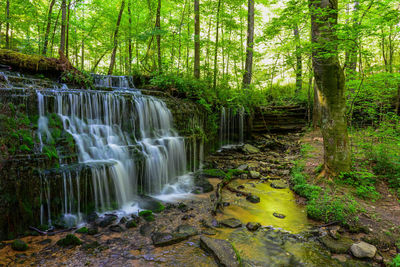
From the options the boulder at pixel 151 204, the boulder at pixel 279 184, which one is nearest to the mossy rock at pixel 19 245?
the boulder at pixel 151 204

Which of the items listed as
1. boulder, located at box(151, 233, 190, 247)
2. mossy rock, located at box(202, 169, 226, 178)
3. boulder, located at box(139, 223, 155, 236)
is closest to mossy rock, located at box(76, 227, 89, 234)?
boulder, located at box(139, 223, 155, 236)

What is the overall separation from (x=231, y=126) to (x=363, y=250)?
9.87m

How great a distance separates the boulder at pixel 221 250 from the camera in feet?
9.90

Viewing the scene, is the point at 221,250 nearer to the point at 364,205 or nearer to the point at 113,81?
the point at 364,205

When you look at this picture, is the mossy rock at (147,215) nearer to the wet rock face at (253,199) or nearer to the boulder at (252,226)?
the boulder at (252,226)

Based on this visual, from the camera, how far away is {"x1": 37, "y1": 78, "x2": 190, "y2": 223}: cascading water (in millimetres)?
4488

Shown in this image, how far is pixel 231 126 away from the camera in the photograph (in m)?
12.8

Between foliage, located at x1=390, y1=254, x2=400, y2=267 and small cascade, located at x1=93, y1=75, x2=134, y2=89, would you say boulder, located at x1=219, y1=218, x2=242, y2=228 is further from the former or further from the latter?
small cascade, located at x1=93, y1=75, x2=134, y2=89

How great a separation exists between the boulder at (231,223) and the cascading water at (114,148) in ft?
7.39

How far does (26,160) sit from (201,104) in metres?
7.35

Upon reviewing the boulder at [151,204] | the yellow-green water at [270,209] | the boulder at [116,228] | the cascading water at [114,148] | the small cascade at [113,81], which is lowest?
the yellow-green water at [270,209]

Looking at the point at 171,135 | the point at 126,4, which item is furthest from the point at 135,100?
the point at 126,4

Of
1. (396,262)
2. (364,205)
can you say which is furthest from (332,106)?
(396,262)

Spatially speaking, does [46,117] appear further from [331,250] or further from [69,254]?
[331,250]
